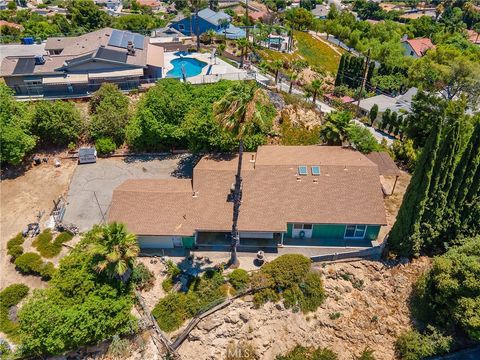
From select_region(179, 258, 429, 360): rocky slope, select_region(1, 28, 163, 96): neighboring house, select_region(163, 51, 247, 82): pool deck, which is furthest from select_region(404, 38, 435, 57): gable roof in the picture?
select_region(179, 258, 429, 360): rocky slope

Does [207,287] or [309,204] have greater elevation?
[309,204]

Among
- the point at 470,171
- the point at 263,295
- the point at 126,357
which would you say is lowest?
the point at 126,357

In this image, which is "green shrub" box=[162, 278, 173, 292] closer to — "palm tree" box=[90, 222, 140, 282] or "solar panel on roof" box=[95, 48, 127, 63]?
"palm tree" box=[90, 222, 140, 282]

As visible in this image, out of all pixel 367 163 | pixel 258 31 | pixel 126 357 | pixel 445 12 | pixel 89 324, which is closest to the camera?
pixel 89 324

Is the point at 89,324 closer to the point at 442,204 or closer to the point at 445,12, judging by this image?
the point at 442,204

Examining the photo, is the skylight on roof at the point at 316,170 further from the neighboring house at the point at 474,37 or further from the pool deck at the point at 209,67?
the neighboring house at the point at 474,37

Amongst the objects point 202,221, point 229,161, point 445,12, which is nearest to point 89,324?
point 202,221

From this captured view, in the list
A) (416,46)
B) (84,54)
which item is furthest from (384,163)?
(416,46)

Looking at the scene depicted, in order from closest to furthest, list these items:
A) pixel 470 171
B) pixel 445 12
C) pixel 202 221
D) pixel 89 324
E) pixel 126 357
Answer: pixel 89 324 < pixel 126 357 < pixel 470 171 < pixel 202 221 < pixel 445 12

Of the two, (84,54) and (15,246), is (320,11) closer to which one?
(84,54)
